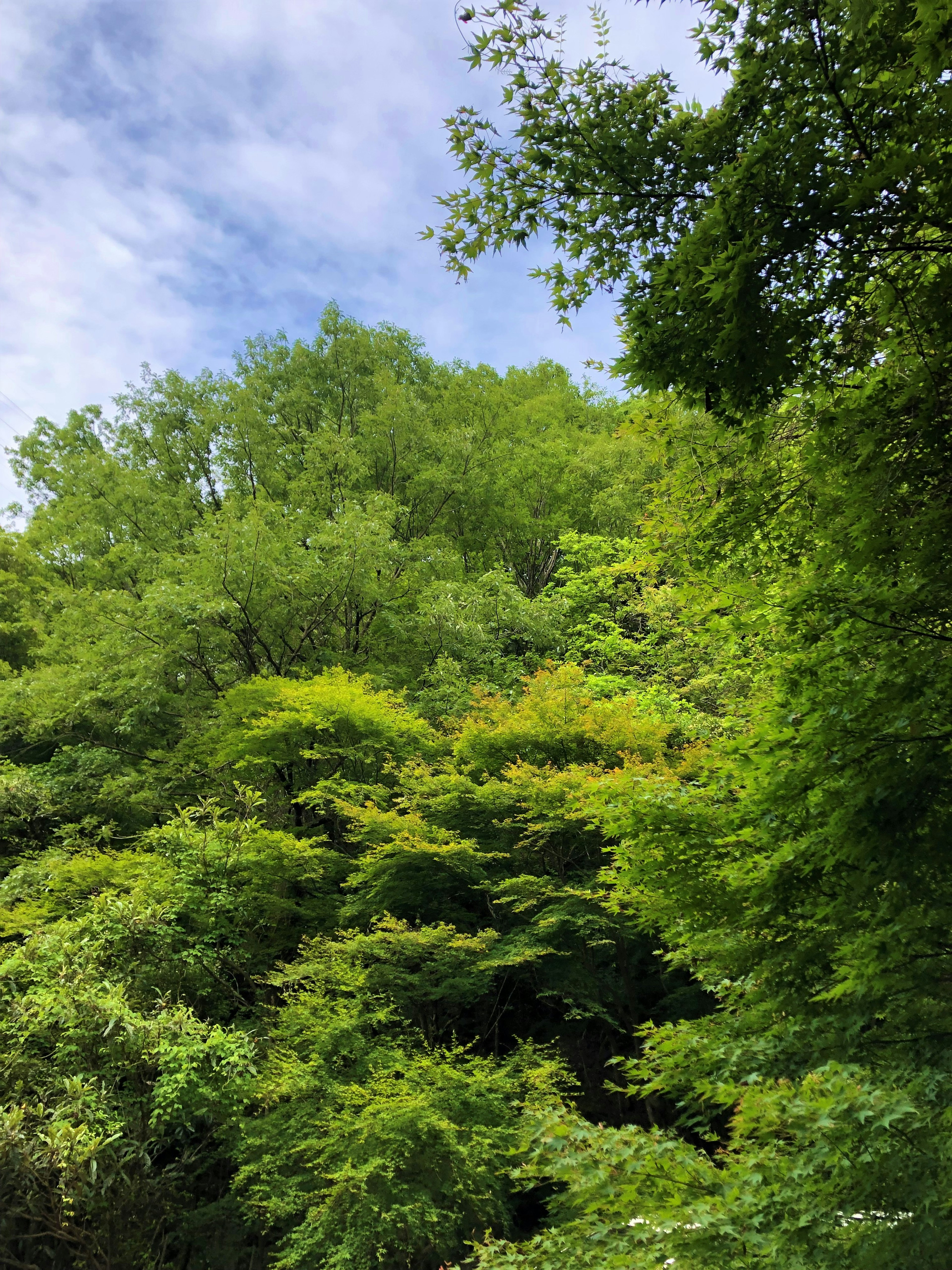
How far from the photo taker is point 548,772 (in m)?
8.11

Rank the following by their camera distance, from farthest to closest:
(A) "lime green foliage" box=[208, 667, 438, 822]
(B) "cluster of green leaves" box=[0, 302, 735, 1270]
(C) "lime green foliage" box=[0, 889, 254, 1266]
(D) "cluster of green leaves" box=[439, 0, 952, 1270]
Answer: (A) "lime green foliage" box=[208, 667, 438, 822] < (B) "cluster of green leaves" box=[0, 302, 735, 1270] < (C) "lime green foliage" box=[0, 889, 254, 1266] < (D) "cluster of green leaves" box=[439, 0, 952, 1270]

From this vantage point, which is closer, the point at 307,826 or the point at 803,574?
the point at 803,574

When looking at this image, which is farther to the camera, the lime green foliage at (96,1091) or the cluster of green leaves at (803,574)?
the lime green foliage at (96,1091)

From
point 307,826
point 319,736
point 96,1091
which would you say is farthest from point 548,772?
point 96,1091

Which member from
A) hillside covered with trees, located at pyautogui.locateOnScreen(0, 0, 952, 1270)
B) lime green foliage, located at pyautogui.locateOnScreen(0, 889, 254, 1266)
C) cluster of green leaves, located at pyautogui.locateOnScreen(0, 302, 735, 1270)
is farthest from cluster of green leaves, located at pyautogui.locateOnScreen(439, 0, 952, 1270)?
lime green foliage, located at pyautogui.locateOnScreen(0, 889, 254, 1266)

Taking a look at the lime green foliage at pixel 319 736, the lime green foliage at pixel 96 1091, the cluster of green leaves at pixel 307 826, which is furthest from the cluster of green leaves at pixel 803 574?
the lime green foliage at pixel 319 736

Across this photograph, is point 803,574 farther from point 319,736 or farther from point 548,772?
point 319,736

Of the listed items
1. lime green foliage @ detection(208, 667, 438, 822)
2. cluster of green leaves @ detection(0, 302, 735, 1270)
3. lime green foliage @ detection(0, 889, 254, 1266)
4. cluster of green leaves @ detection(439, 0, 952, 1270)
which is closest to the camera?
cluster of green leaves @ detection(439, 0, 952, 1270)

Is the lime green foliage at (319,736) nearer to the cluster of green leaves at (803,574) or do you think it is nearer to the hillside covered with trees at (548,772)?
the hillside covered with trees at (548,772)

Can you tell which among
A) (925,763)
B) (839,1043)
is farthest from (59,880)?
(925,763)

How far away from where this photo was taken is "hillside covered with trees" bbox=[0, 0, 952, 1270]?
2.41 m

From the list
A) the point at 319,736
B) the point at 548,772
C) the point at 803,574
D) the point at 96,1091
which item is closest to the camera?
the point at 803,574

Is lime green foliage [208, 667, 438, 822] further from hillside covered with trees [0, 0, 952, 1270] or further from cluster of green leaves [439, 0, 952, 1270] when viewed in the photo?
cluster of green leaves [439, 0, 952, 1270]

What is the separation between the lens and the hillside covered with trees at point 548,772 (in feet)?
7.89
